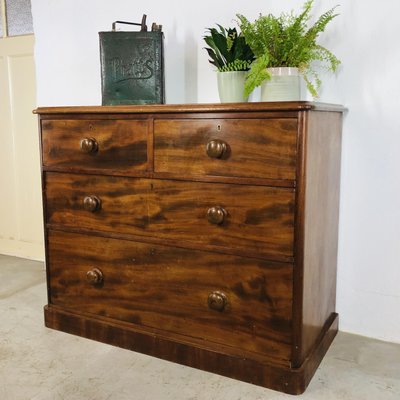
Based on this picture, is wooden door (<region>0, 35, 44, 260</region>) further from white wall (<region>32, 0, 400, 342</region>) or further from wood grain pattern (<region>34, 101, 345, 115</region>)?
wood grain pattern (<region>34, 101, 345, 115</region>)

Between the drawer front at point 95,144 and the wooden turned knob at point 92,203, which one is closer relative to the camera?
the drawer front at point 95,144

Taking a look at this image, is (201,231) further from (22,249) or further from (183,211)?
(22,249)

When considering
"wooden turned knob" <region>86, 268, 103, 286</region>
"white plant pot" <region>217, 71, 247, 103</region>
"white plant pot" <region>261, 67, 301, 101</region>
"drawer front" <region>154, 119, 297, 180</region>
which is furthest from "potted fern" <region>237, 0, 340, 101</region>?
"wooden turned knob" <region>86, 268, 103, 286</region>

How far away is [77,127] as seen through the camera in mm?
1796

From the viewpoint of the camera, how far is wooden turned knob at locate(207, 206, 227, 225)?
1542mm

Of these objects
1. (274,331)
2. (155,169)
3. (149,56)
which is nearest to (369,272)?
(274,331)

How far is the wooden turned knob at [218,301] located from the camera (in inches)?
62.6

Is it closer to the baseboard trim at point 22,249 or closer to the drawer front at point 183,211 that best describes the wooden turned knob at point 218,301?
the drawer front at point 183,211

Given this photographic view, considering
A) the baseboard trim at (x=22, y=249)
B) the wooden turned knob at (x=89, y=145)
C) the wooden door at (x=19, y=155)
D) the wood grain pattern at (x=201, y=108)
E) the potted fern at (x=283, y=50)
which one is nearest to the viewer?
the wood grain pattern at (x=201, y=108)

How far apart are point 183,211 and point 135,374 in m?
0.56

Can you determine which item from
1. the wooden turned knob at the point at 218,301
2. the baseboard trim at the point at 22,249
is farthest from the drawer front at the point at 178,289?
the baseboard trim at the point at 22,249

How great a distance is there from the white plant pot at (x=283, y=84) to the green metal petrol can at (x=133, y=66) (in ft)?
1.39

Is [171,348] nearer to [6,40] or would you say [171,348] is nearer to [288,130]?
[288,130]

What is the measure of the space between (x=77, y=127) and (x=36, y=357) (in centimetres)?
83
